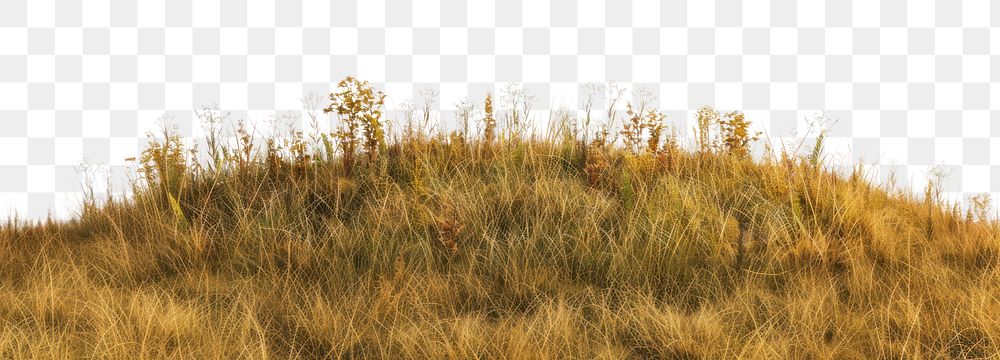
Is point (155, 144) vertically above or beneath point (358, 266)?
above

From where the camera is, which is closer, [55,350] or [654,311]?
[55,350]

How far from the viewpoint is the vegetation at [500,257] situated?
3402 millimetres

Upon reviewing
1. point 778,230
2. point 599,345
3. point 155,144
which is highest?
point 155,144

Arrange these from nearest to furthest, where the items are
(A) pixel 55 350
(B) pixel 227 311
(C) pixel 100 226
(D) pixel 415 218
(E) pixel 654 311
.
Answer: (A) pixel 55 350 < (E) pixel 654 311 < (B) pixel 227 311 < (D) pixel 415 218 < (C) pixel 100 226

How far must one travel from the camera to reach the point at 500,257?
4355mm

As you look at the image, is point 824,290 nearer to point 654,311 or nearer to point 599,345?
point 654,311

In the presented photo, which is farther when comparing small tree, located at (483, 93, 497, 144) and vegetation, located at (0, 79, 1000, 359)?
small tree, located at (483, 93, 497, 144)

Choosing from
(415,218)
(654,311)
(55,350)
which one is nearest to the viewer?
(55,350)

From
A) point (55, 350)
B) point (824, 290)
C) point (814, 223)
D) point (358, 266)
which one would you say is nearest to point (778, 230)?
point (814, 223)

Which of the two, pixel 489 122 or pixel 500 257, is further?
pixel 489 122

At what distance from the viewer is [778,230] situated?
184 inches

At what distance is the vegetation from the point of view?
3402mm

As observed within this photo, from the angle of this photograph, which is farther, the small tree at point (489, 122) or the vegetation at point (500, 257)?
the small tree at point (489, 122)

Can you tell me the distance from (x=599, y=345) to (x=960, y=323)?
1.83 meters
